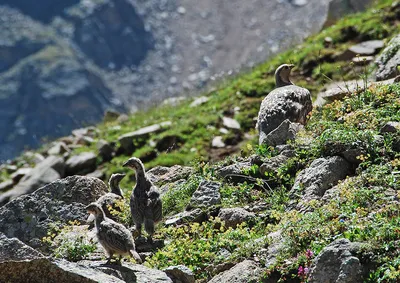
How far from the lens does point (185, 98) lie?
2812cm

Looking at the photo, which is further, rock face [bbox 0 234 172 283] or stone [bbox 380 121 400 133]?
stone [bbox 380 121 400 133]

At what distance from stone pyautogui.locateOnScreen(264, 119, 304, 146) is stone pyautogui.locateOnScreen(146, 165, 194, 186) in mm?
1515

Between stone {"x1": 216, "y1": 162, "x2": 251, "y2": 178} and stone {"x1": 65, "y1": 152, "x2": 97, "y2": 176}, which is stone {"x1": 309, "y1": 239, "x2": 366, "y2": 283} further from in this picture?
stone {"x1": 65, "y1": 152, "x2": 97, "y2": 176}

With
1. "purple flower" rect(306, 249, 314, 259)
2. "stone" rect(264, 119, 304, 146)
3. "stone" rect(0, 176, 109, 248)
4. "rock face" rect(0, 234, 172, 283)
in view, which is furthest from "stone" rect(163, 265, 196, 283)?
"stone" rect(264, 119, 304, 146)

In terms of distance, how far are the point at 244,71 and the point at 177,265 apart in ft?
56.0

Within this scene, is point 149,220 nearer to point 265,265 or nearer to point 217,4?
point 265,265

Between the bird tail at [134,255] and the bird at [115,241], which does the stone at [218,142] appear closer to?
the bird at [115,241]

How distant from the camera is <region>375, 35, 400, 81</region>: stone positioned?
16.3 meters

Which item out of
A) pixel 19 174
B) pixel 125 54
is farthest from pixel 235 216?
pixel 125 54

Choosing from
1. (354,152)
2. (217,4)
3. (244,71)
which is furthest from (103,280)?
(217,4)

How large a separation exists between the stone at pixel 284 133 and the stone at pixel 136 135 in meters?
9.87

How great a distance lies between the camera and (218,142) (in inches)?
847

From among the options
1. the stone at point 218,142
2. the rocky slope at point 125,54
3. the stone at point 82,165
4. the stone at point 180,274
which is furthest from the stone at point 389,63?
the rocky slope at point 125,54

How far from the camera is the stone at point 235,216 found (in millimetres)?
11781
